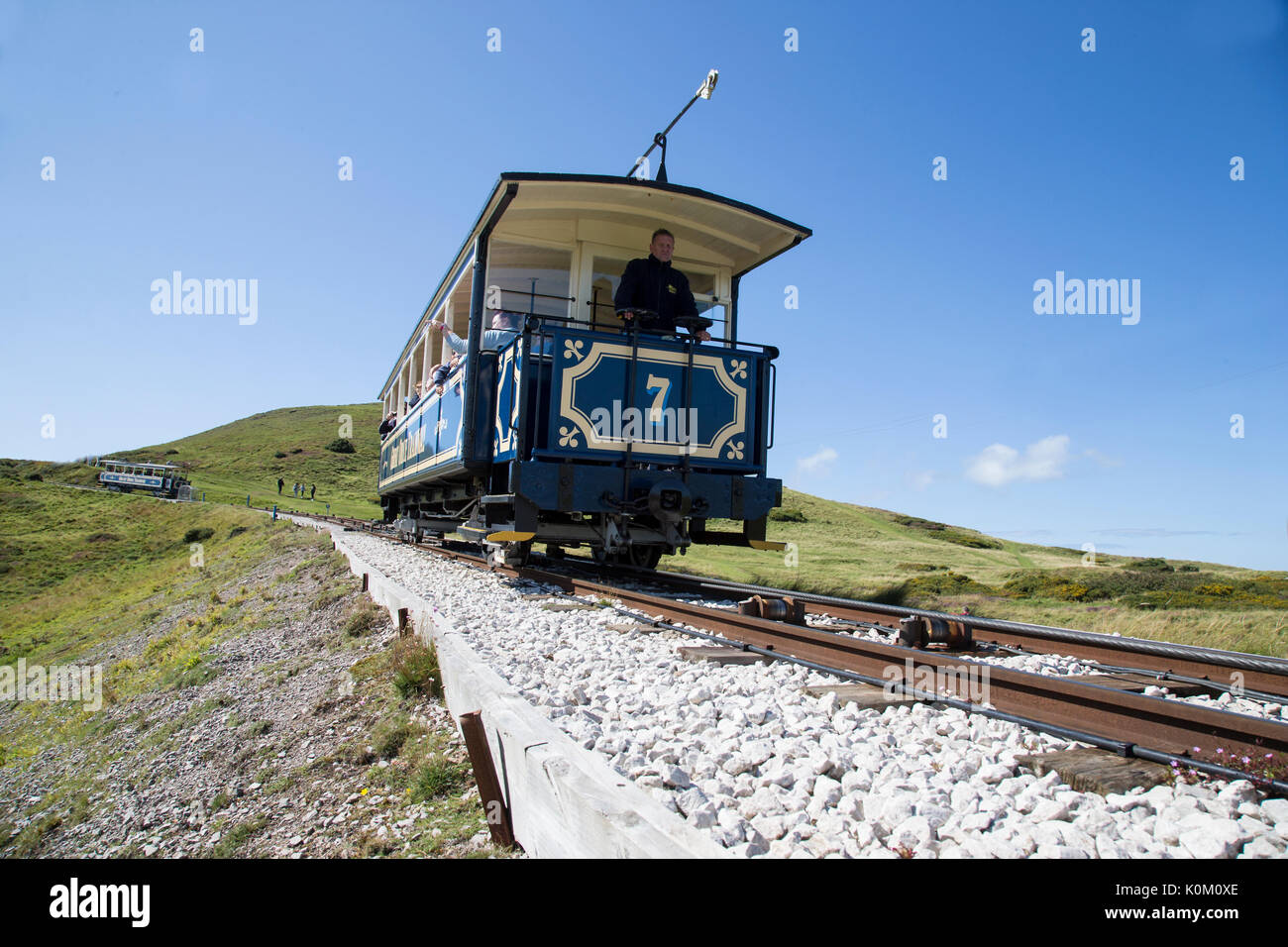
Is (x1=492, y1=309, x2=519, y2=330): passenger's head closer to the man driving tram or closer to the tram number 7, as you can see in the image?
the man driving tram

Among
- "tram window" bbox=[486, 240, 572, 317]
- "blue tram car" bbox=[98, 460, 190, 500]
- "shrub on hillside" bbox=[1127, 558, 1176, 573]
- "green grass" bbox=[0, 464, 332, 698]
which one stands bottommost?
"green grass" bbox=[0, 464, 332, 698]

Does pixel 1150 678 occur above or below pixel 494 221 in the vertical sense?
below

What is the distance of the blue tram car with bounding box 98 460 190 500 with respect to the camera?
49250 mm

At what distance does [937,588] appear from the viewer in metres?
10.3

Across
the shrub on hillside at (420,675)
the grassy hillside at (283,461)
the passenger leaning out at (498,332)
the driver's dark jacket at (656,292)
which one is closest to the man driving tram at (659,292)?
the driver's dark jacket at (656,292)

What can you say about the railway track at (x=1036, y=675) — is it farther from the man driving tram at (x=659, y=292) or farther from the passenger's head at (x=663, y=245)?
the passenger's head at (x=663, y=245)

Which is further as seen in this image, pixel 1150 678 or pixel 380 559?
pixel 380 559

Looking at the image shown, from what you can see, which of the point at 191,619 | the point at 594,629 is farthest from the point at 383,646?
the point at 191,619

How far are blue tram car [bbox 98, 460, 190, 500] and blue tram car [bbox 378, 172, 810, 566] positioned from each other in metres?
47.6

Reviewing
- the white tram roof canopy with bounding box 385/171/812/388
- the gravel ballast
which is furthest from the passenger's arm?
the gravel ballast

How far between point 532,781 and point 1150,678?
11.7ft

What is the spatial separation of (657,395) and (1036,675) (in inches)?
208
